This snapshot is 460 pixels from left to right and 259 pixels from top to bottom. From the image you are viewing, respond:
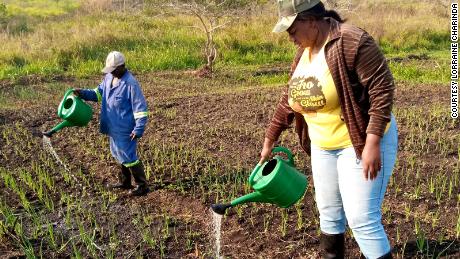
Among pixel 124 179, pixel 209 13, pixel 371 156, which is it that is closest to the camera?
pixel 371 156

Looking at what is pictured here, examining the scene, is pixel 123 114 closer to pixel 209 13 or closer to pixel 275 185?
pixel 275 185

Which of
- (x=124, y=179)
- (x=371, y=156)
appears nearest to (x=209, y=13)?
(x=124, y=179)

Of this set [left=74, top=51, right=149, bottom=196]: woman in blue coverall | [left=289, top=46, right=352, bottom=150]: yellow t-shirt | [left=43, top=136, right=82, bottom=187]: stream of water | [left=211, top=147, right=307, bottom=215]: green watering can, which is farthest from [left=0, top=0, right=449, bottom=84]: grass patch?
[left=289, top=46, right=352, bottom=150]: yellow t-shirt

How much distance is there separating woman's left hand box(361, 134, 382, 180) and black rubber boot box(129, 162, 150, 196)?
95.5 inches

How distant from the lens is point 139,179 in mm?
4109

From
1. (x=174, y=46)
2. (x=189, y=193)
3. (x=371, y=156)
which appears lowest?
(x=174, y=46)

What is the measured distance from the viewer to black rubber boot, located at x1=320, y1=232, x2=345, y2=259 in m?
2.56

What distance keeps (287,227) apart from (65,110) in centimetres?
215

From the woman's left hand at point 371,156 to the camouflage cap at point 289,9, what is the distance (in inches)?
23.6

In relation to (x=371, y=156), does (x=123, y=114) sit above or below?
below

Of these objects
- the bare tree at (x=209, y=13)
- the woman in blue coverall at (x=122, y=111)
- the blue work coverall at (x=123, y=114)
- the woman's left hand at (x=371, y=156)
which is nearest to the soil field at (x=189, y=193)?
the woman in blue coverall at (x=122, y=111)

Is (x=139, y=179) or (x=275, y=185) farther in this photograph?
(x=139, y=179)

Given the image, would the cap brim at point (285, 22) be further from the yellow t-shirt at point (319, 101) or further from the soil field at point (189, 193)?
the soil field at point (189, 193)

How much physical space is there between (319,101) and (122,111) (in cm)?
214
